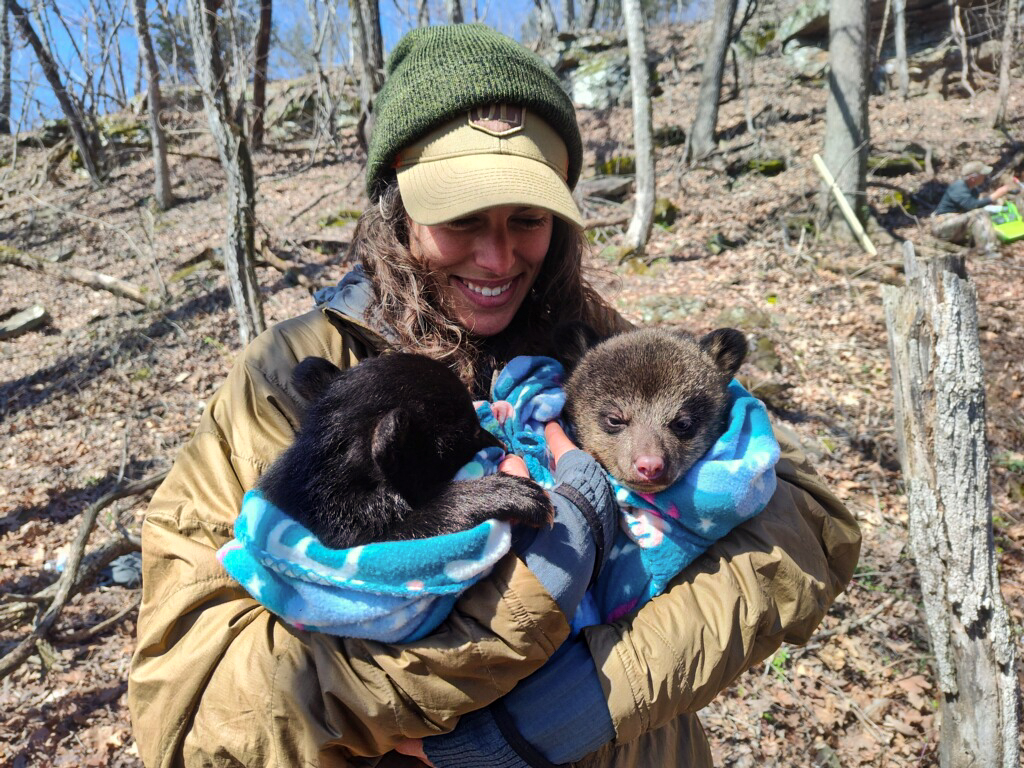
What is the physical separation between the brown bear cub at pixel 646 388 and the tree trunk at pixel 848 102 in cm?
1153

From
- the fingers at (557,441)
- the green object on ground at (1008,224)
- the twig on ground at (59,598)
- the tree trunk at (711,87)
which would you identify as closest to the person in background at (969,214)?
the green object on ground at (1008,224)

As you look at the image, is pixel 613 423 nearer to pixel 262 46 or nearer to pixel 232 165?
pixel 232 165

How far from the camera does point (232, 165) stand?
20.9ft

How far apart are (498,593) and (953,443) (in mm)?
3490

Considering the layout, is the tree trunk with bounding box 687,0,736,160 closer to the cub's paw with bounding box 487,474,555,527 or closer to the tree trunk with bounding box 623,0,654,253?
the tree trunk with bounding box 623,0,654,253

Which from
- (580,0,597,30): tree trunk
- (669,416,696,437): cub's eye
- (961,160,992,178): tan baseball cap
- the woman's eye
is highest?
(580,0,597,30): tree trunk

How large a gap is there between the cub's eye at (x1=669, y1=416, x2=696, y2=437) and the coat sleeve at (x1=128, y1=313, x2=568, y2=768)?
106cm

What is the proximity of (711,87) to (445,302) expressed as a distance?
18.3 metres

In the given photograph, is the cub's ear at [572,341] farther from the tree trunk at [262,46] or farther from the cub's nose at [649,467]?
the tree trunk at [262,46]

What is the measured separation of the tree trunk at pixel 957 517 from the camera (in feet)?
12.3

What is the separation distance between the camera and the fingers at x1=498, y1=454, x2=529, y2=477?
2115 millimetres

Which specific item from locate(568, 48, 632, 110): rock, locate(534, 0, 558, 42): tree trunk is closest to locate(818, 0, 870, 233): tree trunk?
locate(568, 48, 632, 110): rock

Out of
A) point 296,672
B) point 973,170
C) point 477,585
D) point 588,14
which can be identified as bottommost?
point 973,170

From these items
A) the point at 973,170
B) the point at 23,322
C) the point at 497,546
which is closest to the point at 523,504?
the point at 497,546
